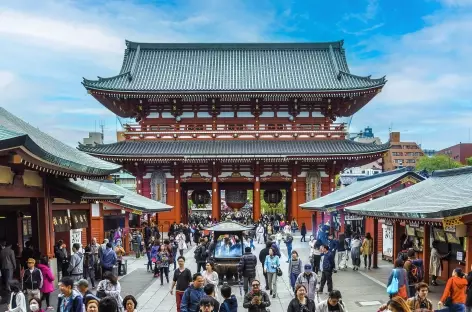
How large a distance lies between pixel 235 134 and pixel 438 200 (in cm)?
2427

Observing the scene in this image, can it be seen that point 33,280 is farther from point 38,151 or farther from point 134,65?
point 134,65

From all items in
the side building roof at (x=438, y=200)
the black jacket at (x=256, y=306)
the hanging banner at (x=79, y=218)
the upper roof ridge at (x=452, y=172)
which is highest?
the upper roof ridge at (x=452, y=172)

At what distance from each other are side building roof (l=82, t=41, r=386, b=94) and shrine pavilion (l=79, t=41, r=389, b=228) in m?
0.15

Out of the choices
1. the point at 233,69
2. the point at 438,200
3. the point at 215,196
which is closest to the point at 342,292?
the point at 438,200

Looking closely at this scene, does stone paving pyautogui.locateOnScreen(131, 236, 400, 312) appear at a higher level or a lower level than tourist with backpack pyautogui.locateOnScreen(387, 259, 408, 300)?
lower

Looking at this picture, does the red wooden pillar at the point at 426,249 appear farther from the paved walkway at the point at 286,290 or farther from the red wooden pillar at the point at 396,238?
the red wooden pillar at the point at 396,238

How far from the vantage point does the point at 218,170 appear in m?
37.4

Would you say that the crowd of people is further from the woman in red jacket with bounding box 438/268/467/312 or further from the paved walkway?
the paved walkway

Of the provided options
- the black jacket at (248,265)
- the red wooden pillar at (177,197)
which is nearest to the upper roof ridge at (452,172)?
the black jacket at (248,265)

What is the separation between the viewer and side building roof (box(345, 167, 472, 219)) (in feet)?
37.6

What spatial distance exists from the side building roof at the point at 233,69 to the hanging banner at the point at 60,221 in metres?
18.9

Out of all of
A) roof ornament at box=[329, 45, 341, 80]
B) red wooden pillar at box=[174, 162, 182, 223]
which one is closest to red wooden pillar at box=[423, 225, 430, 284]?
red wooden pillar at box=[174, 162, 182, 223]

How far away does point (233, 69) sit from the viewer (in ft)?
136

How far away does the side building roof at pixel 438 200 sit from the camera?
11453 mm
